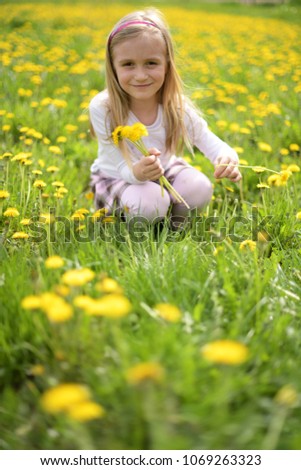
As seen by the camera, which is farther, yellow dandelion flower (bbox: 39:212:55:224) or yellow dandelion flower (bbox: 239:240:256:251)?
yellow dandelion flower (bbox: 39:212:55:224)

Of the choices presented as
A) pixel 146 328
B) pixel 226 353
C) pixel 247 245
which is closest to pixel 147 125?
pixel 247 245

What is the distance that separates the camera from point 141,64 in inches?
77.8

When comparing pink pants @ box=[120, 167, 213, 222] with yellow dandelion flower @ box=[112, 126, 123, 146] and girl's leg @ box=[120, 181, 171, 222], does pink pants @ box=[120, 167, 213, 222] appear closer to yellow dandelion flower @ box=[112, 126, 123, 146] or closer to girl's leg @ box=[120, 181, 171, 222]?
girl's leg @ box=[120, 181, 171, 222]

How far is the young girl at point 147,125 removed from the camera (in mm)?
1967

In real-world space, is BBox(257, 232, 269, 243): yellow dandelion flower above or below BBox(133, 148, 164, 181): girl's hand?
below

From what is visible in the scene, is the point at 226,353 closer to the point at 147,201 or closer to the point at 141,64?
the point at 147,201

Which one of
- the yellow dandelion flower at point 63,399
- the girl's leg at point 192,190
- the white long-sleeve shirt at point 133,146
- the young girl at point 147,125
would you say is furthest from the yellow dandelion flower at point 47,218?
the yellow dandelion flower at point 63,399

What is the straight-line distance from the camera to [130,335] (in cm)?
121

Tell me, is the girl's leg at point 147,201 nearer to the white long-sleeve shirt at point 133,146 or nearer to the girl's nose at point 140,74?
the white long-sleeve shirt at point 133,146

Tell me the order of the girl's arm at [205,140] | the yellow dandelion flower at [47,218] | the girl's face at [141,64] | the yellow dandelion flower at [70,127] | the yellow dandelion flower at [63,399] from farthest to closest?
the yellow dandelion flower at [70,127] → the girl's arm at [205,140] → the girl's face at [141,64] → the yellow dandelion flower at [47,218] → the yellow dandelion flower at [63,399]

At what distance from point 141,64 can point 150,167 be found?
0.45 m

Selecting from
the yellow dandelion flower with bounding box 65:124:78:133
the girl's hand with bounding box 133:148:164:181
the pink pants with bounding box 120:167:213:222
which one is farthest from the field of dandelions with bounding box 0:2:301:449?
the yellow dandelion flower with bounding box 65:124:78:133

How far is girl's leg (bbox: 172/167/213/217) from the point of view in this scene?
218 centimetres
